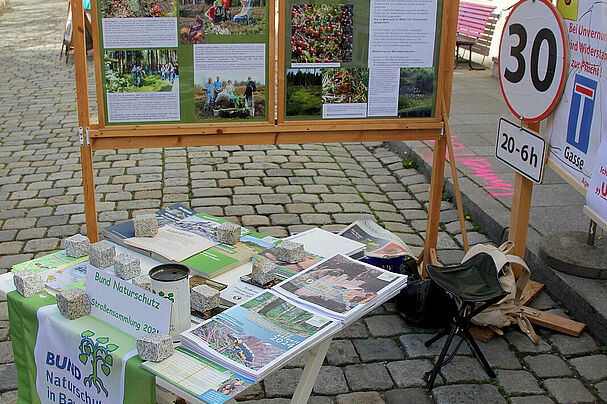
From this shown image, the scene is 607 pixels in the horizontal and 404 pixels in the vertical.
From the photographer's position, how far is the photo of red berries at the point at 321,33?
13.3 ft

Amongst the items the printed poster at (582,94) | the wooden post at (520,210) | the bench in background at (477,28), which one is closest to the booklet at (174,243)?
the printed poster at (582,94)

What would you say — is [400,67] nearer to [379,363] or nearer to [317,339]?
[379,363]

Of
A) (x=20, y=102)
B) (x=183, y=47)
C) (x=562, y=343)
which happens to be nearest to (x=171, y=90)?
(x=183, y=47)

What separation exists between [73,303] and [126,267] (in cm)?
26

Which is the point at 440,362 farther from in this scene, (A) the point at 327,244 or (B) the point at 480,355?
(A) the point at 327,244

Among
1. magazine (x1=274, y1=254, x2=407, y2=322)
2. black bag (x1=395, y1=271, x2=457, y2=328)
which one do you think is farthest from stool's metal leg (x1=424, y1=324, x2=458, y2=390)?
magazine (x1=274, y1=254, x2=407, y2=322)

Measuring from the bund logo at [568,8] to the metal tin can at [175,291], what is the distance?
8.75ft

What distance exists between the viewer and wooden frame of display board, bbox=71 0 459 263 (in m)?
4.00

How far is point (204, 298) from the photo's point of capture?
102 inches

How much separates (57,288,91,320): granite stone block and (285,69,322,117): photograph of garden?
6.72ft

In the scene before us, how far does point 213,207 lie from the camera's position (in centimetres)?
607

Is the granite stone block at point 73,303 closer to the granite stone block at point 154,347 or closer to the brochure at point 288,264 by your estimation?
the granite stone block at point 154,347

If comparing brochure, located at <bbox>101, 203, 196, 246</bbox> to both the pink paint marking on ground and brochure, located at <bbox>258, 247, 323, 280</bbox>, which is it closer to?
brochure, located at <bbox>258, 247, 323, 280</bbox>

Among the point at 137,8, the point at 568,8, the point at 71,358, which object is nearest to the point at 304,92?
the point at 137,8
